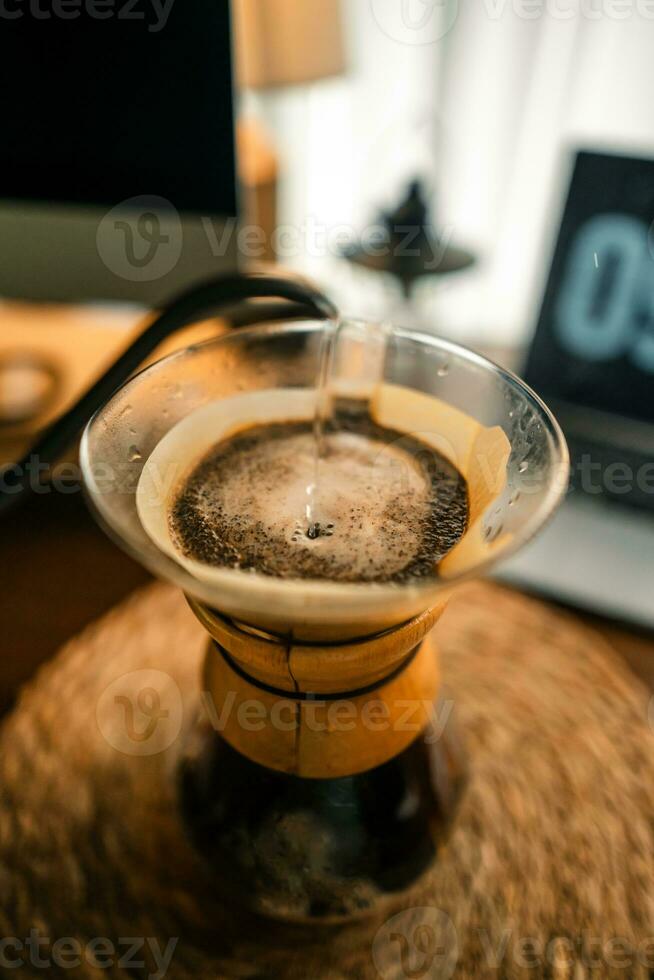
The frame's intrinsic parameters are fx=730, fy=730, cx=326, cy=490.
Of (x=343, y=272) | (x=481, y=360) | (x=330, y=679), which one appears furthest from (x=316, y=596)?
(x=343, y=272)

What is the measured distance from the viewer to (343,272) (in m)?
2.03

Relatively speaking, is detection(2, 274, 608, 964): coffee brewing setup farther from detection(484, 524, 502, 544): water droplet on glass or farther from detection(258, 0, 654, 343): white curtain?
detection(258, 0, 654, 343): white curtain

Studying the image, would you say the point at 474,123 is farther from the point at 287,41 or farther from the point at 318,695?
the point at 318,695

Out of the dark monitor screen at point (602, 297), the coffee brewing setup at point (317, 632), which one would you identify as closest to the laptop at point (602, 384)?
the dark monitor screen at point (602, 297)

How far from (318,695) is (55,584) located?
0.63 m

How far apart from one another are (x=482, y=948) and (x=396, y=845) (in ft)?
0.30

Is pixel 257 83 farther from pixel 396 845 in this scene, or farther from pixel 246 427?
pixel 396 845

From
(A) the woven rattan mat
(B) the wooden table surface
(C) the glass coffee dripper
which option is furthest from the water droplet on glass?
(B) the wooden table surface

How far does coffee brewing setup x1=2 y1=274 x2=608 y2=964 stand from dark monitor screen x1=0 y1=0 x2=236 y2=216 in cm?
32

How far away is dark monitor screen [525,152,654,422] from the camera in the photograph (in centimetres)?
101

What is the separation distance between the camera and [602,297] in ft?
3.46

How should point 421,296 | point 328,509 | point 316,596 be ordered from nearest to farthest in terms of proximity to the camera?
point 316,596 < point 328,509 < point 421,296

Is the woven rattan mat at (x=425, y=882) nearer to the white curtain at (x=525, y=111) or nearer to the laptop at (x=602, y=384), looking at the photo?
the laptop at (x=602, y=384)

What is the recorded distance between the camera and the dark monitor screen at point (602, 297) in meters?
1.01
